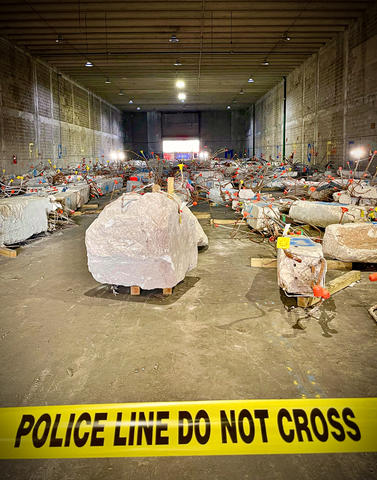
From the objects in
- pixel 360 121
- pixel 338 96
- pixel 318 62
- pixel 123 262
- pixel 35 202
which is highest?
pixel 318 62

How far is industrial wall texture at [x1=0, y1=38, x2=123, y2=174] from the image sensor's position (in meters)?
15.3

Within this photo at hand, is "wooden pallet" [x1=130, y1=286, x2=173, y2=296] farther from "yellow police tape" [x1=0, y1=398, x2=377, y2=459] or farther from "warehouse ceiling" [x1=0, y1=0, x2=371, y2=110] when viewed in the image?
"warehouse ceiling" [x1=0, y1=0, x2=371, y2=110]

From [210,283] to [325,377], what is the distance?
256cm

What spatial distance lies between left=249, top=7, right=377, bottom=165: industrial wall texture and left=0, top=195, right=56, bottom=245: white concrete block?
1105cm

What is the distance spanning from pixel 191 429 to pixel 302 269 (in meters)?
2.45

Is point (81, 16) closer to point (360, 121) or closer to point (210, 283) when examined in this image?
point (360, 121)

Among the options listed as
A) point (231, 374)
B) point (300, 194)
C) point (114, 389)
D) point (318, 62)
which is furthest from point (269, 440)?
point (318, 62)

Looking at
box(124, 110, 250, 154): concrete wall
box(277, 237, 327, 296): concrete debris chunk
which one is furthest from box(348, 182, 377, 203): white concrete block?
box(124, 110, 250, 154): concrete wall

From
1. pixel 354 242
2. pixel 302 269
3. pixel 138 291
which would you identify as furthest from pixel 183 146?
pixel 302 269

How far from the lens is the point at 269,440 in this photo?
87.0 inches

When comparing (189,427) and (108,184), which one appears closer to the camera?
(189,427)

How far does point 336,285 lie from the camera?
4.84 meters

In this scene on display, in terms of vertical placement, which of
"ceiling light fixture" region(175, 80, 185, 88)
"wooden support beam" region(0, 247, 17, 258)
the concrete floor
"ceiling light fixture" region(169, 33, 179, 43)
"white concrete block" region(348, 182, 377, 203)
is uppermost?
"ceiling light fixture" region(175, 80, 185, 88)

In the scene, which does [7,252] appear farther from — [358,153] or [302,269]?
[358,153]
